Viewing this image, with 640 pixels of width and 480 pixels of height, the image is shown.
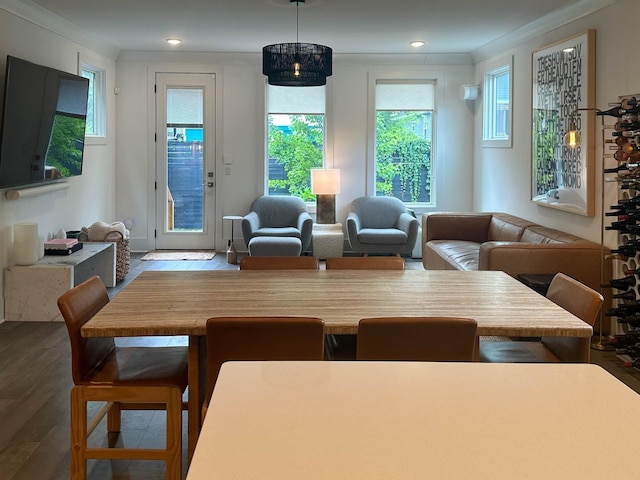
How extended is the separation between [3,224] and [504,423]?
5.08 m

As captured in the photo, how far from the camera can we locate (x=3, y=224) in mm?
5422

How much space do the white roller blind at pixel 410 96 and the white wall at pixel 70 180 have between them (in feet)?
11.6

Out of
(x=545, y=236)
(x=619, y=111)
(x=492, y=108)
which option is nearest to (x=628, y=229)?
(x=619, y=111)

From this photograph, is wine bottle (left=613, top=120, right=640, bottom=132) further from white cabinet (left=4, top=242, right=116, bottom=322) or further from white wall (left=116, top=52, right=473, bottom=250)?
white wall (left=116, top=52, right=473, bottom=250)

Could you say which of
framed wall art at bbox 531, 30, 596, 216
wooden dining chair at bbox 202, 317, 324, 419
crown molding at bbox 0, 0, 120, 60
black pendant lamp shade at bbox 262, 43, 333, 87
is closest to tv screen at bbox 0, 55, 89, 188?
crown molding at bbox 0, 0, 120, 60

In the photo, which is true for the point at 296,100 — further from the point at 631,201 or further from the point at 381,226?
the point at 631,201

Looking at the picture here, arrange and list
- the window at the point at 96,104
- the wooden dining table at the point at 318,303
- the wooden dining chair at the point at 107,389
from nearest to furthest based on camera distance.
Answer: the wooden dining table at the point at 318,303 → the wooden dining chair at the point at 107,389 → the window at the point at 96,104

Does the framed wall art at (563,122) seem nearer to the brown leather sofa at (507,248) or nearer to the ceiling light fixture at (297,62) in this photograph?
the brown leather sofa at (507,248)

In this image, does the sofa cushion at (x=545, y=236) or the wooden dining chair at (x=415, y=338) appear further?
the sofa cushion at (x=545, y=236)

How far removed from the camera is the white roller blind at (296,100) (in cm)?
893

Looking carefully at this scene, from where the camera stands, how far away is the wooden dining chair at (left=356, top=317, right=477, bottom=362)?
7.43ft

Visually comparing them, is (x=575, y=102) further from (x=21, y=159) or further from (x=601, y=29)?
(x=21, y=159)

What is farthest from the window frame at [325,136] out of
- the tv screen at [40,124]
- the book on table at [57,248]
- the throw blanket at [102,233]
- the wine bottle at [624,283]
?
the wine bottle at [624,283]

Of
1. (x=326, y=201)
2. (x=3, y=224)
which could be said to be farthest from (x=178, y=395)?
(x=326, y=201)
